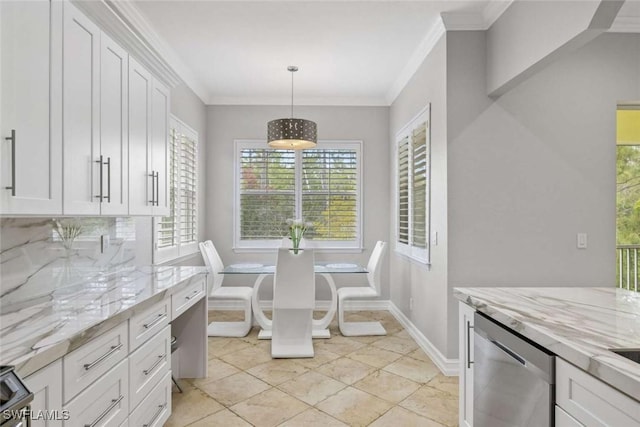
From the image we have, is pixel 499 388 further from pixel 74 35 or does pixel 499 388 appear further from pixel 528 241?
pixel 74 35

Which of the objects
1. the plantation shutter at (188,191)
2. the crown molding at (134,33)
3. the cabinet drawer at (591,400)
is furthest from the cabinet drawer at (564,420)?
the plantation shutter at (188,191)

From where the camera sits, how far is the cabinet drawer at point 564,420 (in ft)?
3.92

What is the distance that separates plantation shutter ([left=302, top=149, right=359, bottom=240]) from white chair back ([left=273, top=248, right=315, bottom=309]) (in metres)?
1.78

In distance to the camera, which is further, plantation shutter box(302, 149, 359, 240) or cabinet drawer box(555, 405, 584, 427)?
plantation shutter box(302, 149, 359, 240)

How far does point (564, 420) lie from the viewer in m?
1.25

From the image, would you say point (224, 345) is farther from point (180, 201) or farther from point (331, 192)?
point (331, 192)

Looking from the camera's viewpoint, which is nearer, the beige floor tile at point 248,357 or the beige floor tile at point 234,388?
the beige floor tile at point 234,388

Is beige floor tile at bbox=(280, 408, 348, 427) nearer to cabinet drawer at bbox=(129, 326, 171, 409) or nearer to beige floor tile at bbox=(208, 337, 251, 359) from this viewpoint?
cabinet drawer at bbox=(129, 326, 171, 409)

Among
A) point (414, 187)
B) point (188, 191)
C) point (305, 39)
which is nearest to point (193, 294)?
point (188, 191)

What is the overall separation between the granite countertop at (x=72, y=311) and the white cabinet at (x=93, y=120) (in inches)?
17.3

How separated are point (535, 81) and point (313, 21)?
1892 millimetres

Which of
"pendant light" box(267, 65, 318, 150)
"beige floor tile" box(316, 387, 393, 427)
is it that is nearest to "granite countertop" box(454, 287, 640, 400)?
"beige floor tile" box(316, 387, 393, 427)

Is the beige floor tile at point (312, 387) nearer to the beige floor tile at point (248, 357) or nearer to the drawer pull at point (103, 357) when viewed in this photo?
the beige floor tile at point (248, 357)

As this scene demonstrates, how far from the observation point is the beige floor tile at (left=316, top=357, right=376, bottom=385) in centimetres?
305
